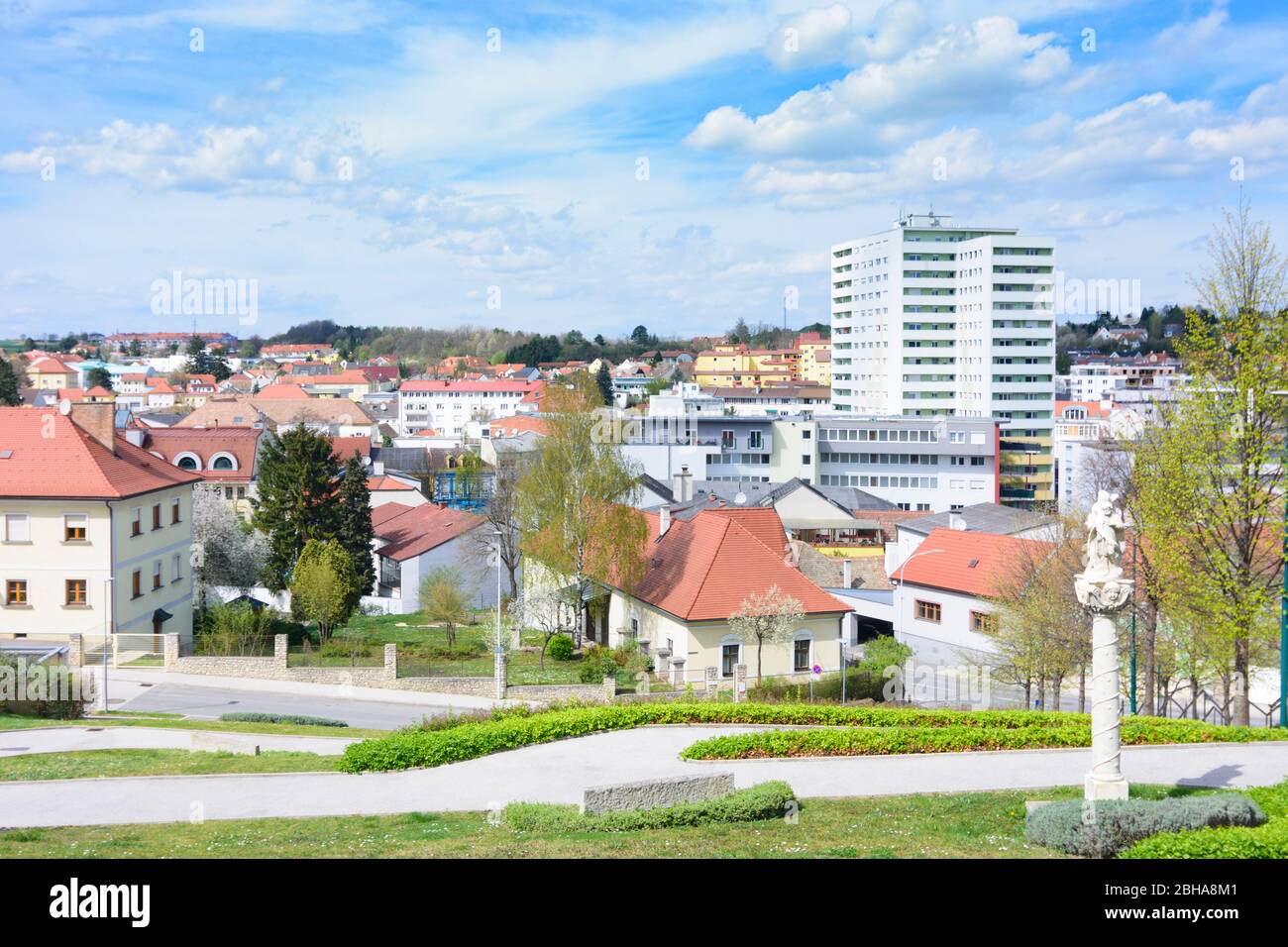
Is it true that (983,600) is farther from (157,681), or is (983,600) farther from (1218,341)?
(157,681)

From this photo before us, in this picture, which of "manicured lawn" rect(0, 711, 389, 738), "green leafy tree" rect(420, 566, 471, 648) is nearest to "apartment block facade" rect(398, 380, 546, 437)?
"green leafy tree" rect(420, 566, 471, 648)

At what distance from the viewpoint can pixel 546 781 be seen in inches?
667

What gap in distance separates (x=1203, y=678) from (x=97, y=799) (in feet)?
81.5

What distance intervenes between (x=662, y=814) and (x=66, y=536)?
2819 cm

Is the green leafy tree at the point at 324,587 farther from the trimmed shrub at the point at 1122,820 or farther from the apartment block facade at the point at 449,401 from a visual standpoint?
the apartment block facade at the point at 449,401

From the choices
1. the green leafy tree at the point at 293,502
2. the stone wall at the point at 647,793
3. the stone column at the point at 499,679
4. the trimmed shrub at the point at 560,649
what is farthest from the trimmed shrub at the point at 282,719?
the green leafy tree at the point at 293,502

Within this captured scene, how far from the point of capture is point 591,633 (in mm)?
40562

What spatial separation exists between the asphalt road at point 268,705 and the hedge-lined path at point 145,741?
13.5ft

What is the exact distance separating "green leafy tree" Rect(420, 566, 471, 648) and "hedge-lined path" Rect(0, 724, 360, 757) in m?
15.8

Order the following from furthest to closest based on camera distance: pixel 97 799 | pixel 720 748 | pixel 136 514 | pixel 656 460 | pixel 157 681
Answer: pixel 656 460
pixel 136 514
pixel 157 681
pixel 720 748
pixel 97 799

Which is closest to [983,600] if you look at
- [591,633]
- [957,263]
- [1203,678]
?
[1203,678]

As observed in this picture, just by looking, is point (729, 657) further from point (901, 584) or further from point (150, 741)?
point (150, 741)

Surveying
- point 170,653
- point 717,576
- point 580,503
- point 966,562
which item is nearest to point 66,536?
point 170,653
